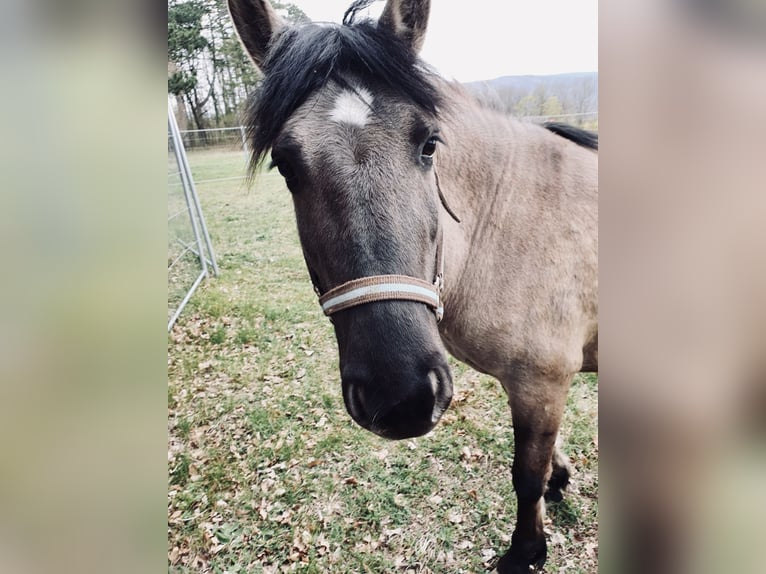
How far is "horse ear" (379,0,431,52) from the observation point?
1.03 metres

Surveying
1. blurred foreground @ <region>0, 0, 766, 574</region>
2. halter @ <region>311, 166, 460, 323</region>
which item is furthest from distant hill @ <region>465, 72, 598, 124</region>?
halter @ <region>311, 166, 460, 323</region>

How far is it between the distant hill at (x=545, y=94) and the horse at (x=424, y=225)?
4 cm

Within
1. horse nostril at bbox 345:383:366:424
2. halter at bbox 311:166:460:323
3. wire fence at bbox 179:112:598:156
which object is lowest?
horse nostril at bbox 345:383:366:424

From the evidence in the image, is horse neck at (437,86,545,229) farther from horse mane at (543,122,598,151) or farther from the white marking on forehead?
the white marking on forehead

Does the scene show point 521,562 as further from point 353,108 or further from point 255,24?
point 255,24

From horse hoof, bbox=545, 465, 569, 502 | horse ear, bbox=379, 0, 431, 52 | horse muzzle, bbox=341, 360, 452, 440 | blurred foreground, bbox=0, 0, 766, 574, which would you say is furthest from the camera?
horse hoof, bbox=545, 465, 569, 502

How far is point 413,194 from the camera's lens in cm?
93

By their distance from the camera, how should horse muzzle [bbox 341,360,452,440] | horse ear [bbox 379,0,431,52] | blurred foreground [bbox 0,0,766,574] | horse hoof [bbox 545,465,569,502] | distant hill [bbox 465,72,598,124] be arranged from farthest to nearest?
horse hoof [bbox 545,465,569,502], distant hill [bbox 465,72,598,124], horse ear [bbox 379,0,431,52], blurred foreground [bbox 0,0,766,574], horse muzzle [bbox 341,360,452,440]

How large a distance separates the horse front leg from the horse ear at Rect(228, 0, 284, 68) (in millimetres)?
1258

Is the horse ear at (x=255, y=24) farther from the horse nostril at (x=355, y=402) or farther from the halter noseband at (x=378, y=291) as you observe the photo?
the horse nostril at (x=355, y=402)
